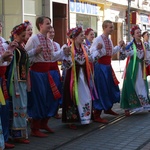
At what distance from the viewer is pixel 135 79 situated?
7.53 m

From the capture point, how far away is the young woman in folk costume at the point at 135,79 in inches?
292

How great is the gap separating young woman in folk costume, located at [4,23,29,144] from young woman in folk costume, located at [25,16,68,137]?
0.33 meters

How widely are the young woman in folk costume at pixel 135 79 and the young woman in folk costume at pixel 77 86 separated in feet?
4.39

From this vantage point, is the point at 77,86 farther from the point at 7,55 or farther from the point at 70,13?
the point at 70,13

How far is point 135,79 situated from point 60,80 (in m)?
1.68

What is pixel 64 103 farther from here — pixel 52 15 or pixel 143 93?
pixel 52 15

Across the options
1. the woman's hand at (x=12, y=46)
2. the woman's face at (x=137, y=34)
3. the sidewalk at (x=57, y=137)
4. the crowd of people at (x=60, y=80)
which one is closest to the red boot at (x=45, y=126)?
the crowd of people at (x=60, y=80)

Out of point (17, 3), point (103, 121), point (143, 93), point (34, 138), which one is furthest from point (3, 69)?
point (17, 3)

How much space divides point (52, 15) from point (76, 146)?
1600 centimetres

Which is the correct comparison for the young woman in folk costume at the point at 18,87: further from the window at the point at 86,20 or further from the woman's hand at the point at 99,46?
the window at the point at 86,20

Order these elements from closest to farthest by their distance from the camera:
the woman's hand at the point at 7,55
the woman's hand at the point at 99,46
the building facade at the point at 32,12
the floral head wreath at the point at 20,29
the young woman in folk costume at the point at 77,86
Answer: the woman's hand at the point at 7,55 → the floral head wreath at the point at 20,29 → the young woman in folk costume at the point at 77,86 → the woman's hand at the point at 99,46 → the building facade at the point at 32,12

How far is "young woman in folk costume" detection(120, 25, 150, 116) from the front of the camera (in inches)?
292

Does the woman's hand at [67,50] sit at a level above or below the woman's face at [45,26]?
below

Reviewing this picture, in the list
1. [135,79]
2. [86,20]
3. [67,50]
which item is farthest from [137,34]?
[86,20]
